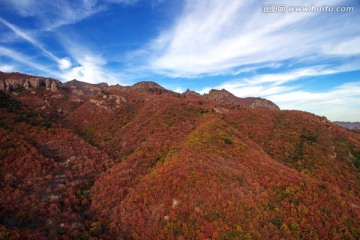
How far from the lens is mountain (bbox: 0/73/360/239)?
21.1 meters

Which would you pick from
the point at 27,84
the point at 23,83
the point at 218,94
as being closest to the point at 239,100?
the point at 218,94

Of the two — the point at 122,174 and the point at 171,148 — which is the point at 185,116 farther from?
the point at 122,174

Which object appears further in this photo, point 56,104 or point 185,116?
point 56,104

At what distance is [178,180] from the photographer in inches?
1057

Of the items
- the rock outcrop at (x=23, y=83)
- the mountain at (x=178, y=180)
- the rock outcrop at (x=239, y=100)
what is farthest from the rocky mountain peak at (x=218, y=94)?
the mountain at (x=178, y=180)

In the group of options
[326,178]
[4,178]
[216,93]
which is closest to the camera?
[4,178]

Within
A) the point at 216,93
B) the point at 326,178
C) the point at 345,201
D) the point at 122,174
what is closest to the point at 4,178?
the point at 122,174

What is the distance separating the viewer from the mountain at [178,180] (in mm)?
21141

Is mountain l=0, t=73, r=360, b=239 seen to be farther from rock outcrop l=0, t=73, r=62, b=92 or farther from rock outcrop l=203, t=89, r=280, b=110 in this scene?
rock outcrop l=203, t=89, r=280, b=110

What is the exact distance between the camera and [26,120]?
45.8 metres

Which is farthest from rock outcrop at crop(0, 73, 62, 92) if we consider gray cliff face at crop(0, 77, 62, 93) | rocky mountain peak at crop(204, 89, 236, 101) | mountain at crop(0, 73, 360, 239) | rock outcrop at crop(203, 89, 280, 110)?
rocky mountain peak at crop(204, 89, 236, 101)

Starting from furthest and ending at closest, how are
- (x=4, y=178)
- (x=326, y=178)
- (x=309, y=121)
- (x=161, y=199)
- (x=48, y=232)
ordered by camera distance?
1. (x=309, y=121)
2. (x=326, y=178)
3. (x=4, y=178)
4. (x=161, y=199)
5. (x=48, y=232)

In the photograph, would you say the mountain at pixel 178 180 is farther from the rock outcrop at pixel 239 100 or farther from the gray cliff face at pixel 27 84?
the rock outcrop at pixel 239 100

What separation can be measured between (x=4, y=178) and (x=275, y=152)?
4448 cm
